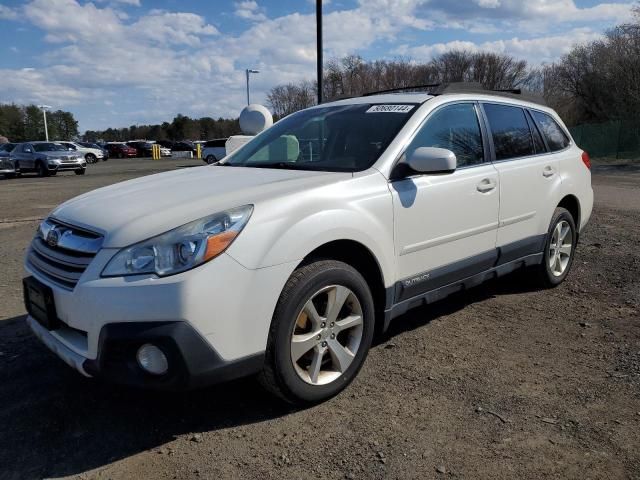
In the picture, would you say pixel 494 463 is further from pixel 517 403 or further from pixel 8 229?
pixel 8 229

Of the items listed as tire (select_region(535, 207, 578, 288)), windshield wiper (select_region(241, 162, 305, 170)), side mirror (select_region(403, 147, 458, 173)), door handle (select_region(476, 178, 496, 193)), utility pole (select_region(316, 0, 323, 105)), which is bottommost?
tire (select_region(535, 207, 578, 288))

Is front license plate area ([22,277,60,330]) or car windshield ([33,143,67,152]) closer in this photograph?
front license plate area ([22,277,60,330])

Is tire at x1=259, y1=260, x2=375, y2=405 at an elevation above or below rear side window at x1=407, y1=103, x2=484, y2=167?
below

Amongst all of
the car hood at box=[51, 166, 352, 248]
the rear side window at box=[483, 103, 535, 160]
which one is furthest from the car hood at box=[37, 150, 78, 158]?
the rear side window at box=[483, 103, 535, 160]

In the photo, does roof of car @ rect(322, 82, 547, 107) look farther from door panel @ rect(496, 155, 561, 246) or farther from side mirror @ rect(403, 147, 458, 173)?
side mirror @ rect(403, 147, 458, 173)

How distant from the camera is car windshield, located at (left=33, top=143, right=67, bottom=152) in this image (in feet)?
82.1

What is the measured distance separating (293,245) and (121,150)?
55373mm

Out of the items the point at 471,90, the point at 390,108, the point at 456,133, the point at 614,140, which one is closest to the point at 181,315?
the point at 390,108

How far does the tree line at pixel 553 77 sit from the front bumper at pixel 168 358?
30.2m

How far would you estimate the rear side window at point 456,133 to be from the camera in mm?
3658

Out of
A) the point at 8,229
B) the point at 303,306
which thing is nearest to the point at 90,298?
the point at 303,306

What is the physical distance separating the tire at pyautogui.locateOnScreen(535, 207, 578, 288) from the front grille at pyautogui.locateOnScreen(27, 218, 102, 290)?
12.3 ft

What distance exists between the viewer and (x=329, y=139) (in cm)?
390

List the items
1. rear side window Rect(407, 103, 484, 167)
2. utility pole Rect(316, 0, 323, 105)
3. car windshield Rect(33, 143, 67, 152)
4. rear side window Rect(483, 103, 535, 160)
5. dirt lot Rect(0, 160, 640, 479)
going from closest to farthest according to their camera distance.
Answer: dirt lot Rect(0, 160, 640, 479), rear side window Rect(407, 103, 484, 167), rear side window Rect(483, 103, 535, 160), utility pole Rect(316, 0, 323, 105), car windshield Rect(33, 143, 67, 152)
